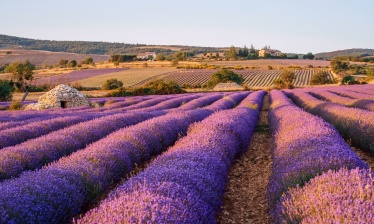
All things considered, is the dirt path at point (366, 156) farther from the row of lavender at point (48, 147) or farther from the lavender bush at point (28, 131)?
the lavender bush at point (28, 131)

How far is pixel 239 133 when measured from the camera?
7.32 meters

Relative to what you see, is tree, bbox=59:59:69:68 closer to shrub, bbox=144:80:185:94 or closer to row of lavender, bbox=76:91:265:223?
shrub, bbox=144:80:185:94

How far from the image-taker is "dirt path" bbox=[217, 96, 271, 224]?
4.45 m

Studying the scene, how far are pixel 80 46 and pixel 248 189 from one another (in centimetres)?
14473

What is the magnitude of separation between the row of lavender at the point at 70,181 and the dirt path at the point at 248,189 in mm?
1788

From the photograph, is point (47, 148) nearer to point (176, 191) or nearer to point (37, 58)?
point (176, 191)

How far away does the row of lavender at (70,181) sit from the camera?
3332 mm

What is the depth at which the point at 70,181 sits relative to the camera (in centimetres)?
422

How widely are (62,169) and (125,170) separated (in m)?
1.45

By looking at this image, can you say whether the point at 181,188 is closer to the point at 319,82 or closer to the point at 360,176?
the point at 360,176

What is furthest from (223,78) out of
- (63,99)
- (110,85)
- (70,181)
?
(70,181)

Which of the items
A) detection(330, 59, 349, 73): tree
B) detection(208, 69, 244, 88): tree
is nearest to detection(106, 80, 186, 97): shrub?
detection(208, 69, 244, 88): tree

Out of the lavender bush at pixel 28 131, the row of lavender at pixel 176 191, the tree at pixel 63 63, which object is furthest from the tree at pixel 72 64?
the row of lavender at pixel 176 191

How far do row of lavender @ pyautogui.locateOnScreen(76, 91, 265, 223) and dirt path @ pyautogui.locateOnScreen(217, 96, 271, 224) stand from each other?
1.66ft
